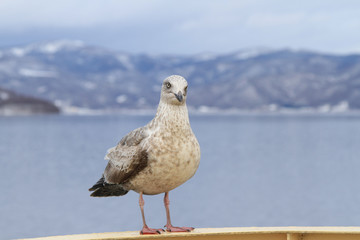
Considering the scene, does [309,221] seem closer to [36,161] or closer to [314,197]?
[314,197]

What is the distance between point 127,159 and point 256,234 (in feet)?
3.78

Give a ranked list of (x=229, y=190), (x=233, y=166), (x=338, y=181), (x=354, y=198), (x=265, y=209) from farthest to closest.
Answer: (x=233, y=166)
(x=338, y=181)
(x=229, y=190)
(x=354, y=198)
(x=265, y=209)

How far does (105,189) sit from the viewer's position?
534 centimetres

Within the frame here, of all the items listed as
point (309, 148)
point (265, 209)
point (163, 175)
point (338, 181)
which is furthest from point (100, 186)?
point (309, 148)

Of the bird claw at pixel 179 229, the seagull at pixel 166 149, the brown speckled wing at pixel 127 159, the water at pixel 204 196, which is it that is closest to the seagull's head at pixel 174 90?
the seagull at pixel 166 149

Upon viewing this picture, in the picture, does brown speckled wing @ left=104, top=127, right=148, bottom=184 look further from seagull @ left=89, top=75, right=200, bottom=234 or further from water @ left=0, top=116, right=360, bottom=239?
water @ left=0, top=116, right=360, bottom=239

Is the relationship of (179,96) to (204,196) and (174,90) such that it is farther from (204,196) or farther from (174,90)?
(204,196)

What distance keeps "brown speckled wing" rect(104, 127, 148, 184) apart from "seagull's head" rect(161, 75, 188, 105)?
34 centimetres

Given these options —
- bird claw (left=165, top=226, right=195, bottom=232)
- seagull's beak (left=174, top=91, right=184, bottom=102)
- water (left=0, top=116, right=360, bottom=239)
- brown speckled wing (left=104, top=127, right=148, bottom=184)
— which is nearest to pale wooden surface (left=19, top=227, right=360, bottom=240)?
bird claw (left=165, top=226, right=195, bottom=232)

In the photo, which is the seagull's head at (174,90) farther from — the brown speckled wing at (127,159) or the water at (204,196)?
the water at (204,196)

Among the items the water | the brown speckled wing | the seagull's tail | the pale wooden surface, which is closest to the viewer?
the pale wooden surface

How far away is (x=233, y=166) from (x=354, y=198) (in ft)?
80.1

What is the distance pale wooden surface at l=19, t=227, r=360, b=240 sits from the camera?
436cm

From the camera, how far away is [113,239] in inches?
172
